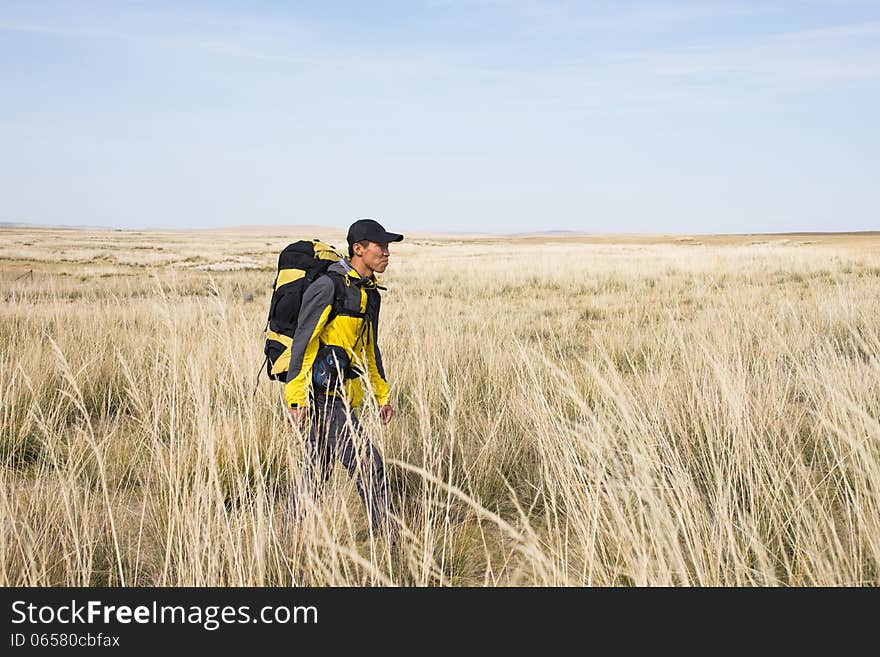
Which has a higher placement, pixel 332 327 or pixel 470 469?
pixel 332 327

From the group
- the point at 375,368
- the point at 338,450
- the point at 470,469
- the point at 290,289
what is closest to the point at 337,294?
the point at 290,289

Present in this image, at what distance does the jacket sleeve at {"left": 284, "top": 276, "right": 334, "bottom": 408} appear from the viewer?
261cm

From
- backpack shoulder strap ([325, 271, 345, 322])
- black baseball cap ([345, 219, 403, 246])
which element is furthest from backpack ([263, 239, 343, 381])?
black baseball cap ([345, 219, 403, 246])

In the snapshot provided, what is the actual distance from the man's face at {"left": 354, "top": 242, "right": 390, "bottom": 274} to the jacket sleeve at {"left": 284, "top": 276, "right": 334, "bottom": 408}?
0.19m

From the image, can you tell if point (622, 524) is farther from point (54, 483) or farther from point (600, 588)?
point (54, 483)

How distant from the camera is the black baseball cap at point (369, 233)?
2.69 meters

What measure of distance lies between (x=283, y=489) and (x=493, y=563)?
1187 mm

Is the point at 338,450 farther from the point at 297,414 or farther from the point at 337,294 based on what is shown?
the point at 337,294

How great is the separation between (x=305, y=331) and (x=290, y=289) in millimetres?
221

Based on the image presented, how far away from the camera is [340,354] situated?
9.02ft

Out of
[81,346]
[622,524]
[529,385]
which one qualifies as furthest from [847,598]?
[81,346]

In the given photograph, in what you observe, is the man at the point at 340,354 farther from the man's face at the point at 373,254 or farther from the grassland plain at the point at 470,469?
the grassland plain at the point at 470,469

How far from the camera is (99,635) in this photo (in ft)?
6.01

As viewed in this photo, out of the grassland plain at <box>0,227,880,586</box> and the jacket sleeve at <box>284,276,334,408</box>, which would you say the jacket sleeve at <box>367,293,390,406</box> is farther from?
the jacket sleeve at <box>284,276,334,408</box>
